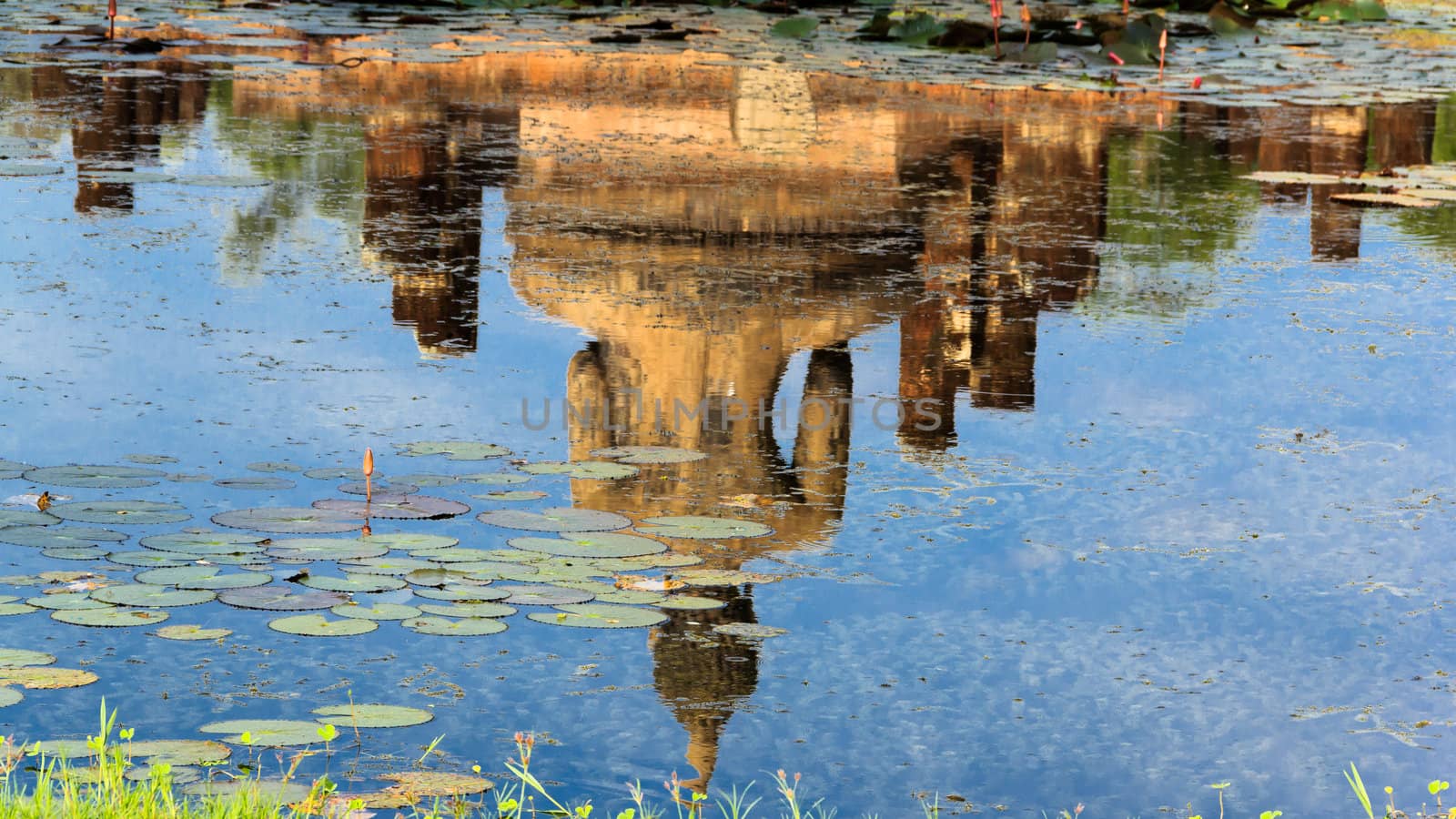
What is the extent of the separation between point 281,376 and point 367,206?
3.06 meters

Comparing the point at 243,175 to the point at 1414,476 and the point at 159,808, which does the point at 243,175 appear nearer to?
the point at 1414,476

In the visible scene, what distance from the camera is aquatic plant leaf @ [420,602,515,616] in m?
4.39

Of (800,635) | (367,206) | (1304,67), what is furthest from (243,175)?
(1304,67)

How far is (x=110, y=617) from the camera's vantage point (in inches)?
168

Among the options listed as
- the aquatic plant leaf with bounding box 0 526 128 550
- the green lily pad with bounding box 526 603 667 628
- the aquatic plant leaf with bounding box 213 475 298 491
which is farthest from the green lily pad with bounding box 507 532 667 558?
the aquatic plant leaf with bounding box 0 526 128 550

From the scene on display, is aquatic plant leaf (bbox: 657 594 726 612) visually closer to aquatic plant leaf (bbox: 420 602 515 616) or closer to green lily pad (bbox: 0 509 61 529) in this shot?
aquatic plant leaf (bbox: 420 602 515 616)

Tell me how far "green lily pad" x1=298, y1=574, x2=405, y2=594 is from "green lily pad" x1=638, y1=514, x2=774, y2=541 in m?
0.76

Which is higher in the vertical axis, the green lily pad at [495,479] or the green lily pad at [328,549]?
the green lily pad at [495,479]

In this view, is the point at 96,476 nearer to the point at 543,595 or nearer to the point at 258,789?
the point at 543,595

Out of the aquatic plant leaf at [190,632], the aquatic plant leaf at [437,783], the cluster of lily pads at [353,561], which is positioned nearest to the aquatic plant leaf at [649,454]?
the cluster of lily pads at [353,561]

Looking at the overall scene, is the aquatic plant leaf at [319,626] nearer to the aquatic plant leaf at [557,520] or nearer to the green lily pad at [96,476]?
the aquatic plant leaf at [557,520]

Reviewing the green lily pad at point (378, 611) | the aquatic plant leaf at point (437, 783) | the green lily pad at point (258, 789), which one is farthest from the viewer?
the green lily pad at point (378, 611)

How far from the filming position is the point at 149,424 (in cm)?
586

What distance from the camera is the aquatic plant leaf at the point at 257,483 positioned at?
17.4ft
